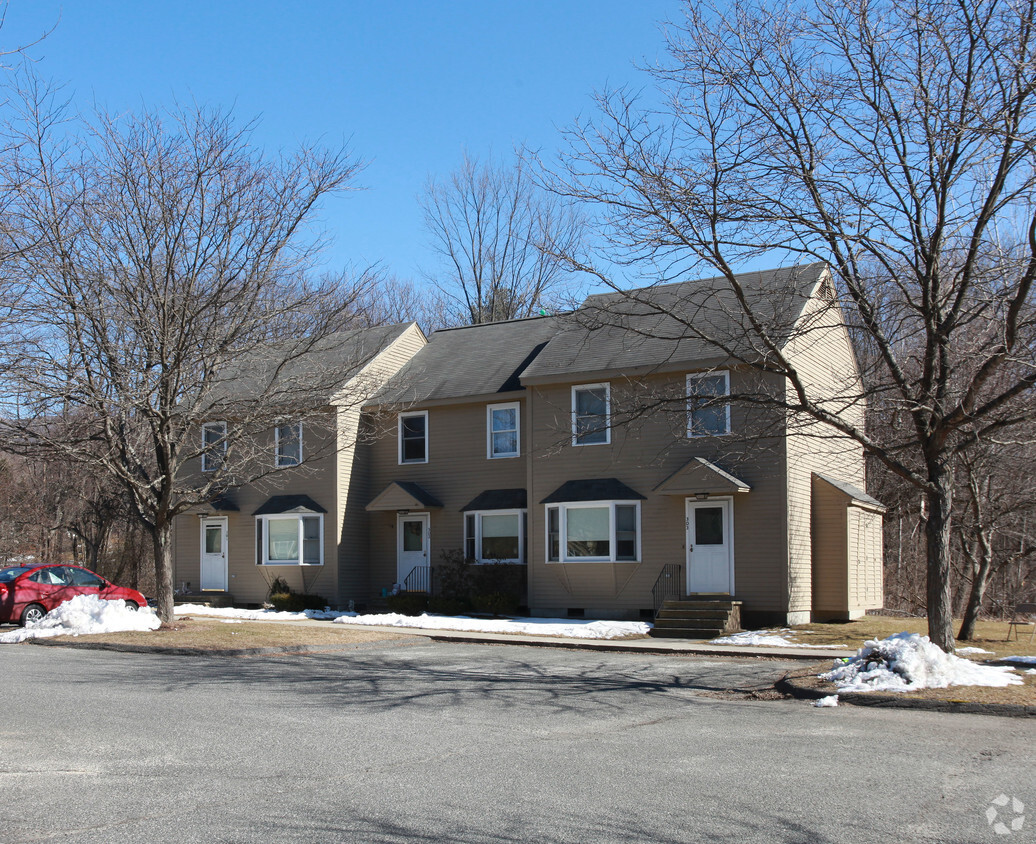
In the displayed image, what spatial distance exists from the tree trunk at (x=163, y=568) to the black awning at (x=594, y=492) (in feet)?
28.7

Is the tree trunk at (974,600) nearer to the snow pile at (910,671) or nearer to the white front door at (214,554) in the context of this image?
the snow pile at (910,671)

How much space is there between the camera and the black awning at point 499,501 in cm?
2423

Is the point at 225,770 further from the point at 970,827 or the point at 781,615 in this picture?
the point at 781,615

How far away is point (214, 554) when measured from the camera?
1108 inches

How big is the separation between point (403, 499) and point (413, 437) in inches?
87.7

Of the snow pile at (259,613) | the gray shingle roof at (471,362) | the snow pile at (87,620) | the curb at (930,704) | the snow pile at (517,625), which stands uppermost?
the gray shingle roof at (471,362)

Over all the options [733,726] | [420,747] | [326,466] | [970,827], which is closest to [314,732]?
[420,747]

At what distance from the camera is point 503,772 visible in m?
7.18

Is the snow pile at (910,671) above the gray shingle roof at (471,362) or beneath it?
beneath

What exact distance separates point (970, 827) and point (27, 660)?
13.0 meters

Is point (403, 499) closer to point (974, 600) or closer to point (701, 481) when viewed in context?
point (701, 481)

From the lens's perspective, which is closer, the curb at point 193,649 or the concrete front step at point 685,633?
the curb at point 193,649

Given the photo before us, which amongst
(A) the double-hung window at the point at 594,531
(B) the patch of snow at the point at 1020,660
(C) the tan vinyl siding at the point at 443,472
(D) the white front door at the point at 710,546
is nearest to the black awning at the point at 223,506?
(C) the tan vinyl siding at the point at 443,472

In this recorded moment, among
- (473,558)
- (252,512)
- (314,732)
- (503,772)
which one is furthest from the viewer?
(252,512)
